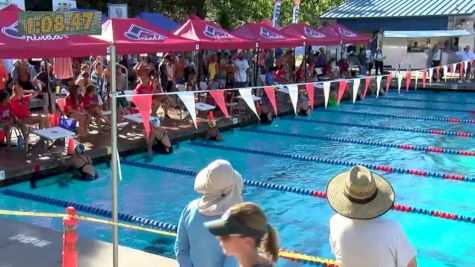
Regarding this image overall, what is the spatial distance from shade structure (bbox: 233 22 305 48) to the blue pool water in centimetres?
225

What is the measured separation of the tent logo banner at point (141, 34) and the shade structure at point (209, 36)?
159 cm

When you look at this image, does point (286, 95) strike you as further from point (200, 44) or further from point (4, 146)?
point (4, 146)

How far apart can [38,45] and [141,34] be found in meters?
2.48

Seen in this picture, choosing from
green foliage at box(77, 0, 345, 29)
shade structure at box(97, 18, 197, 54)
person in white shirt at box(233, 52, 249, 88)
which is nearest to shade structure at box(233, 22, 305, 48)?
person in white shirt at box(233, 52, 249, 88)

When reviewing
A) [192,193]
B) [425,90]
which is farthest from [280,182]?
[425,90]

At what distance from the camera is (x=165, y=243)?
6.77m

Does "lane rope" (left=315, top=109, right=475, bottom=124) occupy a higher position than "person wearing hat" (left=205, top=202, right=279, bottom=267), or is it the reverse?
"person wearing hat" (left=205, top=202, right=279, bottom=267)

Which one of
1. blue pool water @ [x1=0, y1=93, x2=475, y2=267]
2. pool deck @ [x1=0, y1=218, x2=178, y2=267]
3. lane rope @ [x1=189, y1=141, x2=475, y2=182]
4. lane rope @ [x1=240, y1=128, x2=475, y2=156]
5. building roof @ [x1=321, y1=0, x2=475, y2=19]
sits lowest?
blue pool water @ [x1=0, y1=93, x2=475, y2=267]

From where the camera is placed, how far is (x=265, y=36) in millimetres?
14945

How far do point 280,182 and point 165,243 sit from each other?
3136 millimetres

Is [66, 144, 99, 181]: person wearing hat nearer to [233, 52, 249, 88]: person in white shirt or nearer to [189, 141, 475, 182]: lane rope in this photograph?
[189, 141, 475, 182]: lane rope

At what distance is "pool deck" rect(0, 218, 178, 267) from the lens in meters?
5.08

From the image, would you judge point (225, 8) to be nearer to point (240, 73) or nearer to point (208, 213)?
point (240, 73)

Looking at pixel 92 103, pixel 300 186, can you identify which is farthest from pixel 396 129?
pixel 92 103
